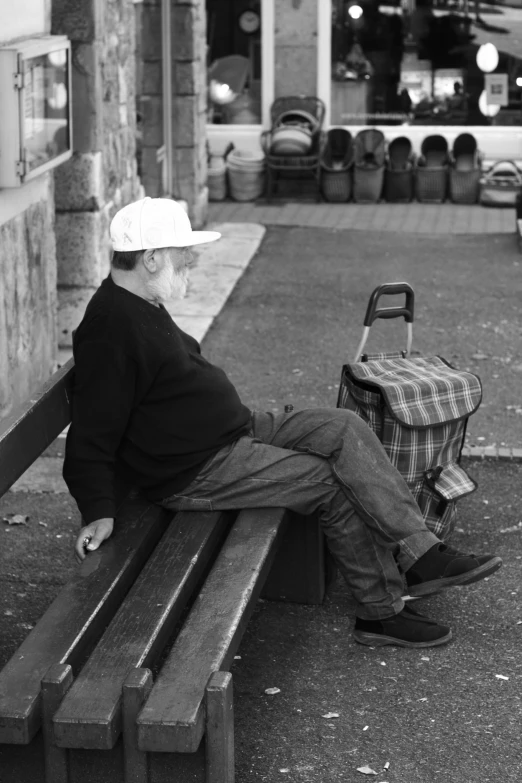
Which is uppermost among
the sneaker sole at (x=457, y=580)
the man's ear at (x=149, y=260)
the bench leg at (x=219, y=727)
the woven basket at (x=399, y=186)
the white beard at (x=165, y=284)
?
the man's ear at (x=149, y=260)

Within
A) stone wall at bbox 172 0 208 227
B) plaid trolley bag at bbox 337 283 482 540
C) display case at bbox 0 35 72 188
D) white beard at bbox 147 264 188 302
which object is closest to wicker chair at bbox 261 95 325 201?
stone wall at bbox 172 0 208 227

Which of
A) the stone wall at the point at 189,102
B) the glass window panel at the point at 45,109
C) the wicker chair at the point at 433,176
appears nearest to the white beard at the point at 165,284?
the glass window panel at the point at 45,109

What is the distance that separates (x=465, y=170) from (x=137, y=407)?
9.98 m

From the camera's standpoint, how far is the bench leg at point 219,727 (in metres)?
2.85

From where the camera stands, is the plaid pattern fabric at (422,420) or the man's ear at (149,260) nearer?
the man's ear at (149,260)

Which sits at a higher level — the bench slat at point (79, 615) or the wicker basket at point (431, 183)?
the wicker basket at point (431, 183)

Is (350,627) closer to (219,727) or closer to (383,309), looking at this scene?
(383,309)

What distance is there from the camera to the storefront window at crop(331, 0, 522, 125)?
1409 centimetres

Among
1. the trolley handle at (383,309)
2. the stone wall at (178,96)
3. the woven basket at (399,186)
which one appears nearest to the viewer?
the trolley handle at (383,309)

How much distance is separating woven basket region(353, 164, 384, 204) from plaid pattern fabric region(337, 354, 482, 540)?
347 inches

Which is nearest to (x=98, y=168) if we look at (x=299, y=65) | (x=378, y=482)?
(x=378, y=482)

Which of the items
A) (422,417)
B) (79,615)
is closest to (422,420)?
(422,417)

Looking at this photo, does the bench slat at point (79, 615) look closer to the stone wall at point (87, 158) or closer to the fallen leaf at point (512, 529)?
the fallen leaf at point (512, 529)

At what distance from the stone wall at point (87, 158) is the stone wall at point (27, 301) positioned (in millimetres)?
865
